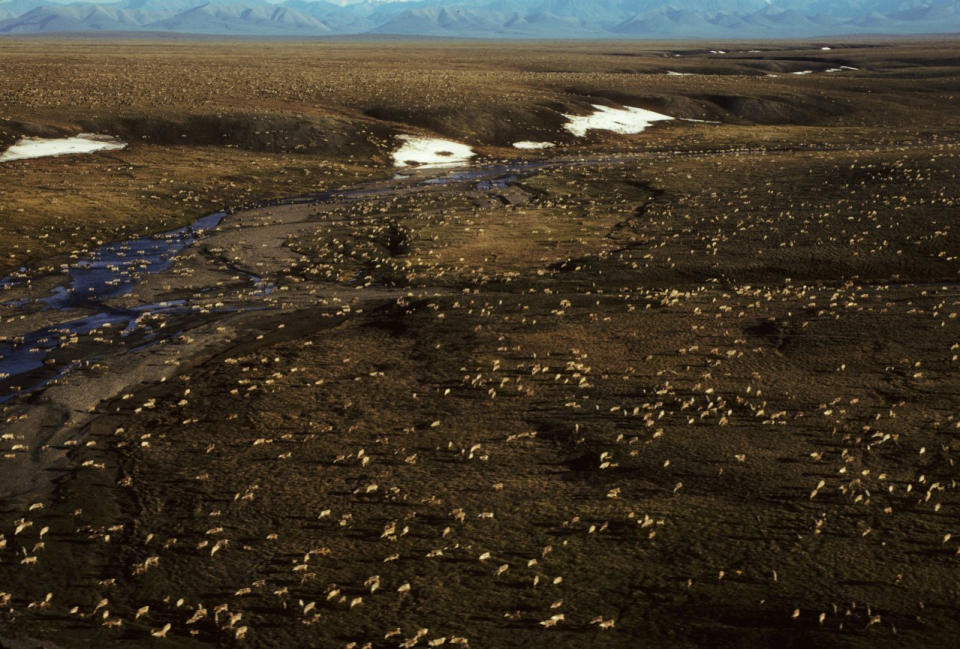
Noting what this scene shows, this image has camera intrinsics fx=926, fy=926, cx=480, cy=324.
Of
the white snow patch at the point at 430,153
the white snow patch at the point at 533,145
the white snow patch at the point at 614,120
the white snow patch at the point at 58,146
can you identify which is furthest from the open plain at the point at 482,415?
the white snow patch at the point at 614,120

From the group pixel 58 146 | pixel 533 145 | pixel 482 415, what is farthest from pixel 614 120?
pixel 482 415

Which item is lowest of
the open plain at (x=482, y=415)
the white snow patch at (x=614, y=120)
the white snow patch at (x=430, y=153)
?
the open plain at (x=482, y=415)

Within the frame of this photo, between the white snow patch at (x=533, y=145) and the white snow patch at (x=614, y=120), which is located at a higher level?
the white snow patch at (x=614, y=120)

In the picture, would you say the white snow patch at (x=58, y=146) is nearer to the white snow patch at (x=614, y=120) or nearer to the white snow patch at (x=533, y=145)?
the white snow patch at (x=533, y=145)

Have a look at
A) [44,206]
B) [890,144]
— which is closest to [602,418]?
[44,206]

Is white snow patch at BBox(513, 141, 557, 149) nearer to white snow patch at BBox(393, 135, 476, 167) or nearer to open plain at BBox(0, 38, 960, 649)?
white snow patch at BBox(393, 135, 476, 167)

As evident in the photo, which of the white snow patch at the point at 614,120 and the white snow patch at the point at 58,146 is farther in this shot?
the white snow patch at the point at 614,120

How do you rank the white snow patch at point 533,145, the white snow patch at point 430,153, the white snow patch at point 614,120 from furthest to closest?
the white snow patch at point 614,120, the white snow patch at point 533,145, the white snow patch at point 430,153
